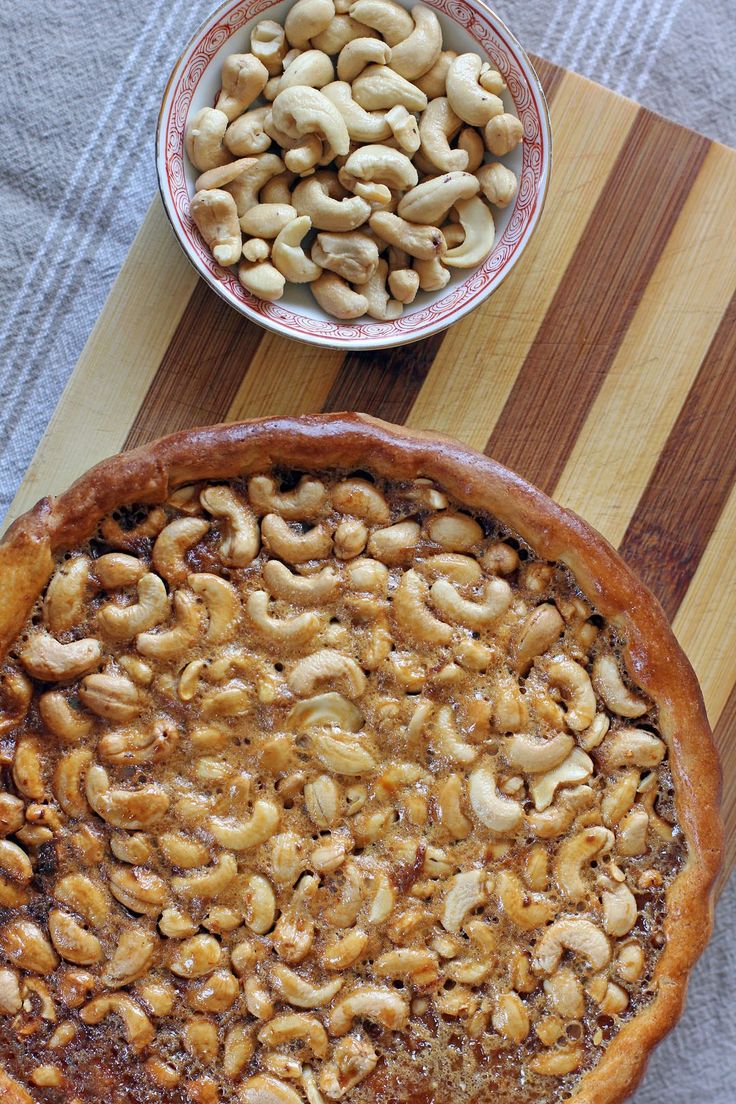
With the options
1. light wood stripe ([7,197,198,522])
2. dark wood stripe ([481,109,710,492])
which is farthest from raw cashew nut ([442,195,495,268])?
light wood stripe ([7,197,198,522])

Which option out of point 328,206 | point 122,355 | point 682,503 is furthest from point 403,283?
point 682,503

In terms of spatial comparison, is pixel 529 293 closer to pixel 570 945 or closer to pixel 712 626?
pixel 712 626

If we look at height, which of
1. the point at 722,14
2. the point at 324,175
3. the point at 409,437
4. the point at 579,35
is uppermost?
the point at 722,14

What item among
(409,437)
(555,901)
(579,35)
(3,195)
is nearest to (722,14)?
(579,35)

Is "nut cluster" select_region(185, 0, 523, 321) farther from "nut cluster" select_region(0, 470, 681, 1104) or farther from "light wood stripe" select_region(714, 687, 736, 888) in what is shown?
"light wood stripe" select_region(714, 687, 736, 888)

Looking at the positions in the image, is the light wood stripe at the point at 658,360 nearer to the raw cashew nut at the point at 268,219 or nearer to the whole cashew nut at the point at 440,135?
the whole cashew nut at the point at 440,135

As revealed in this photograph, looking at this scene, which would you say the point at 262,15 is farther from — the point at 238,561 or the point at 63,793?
the point at 63,793
